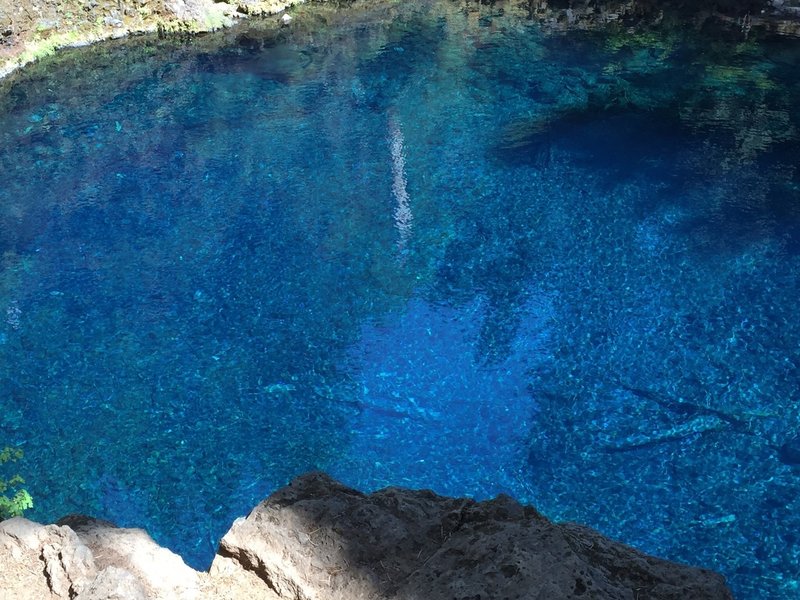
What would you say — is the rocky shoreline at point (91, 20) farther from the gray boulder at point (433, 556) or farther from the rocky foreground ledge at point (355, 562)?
the gray boulder at point (433, 556)

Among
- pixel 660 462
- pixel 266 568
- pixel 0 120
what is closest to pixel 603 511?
pixel 660 462

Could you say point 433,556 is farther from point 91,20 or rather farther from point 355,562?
point 91,20

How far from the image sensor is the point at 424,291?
8.84 m

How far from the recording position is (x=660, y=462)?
657 centimetres

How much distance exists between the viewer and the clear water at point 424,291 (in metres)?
6.54

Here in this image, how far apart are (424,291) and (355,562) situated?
6139 millimetres

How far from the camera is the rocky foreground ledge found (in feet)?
8.48

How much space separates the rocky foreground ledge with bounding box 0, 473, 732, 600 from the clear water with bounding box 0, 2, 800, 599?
3253mm

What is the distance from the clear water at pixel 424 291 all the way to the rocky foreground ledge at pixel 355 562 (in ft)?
10.7

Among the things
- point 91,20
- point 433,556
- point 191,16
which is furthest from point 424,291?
point 91,20

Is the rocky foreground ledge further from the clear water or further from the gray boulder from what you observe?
the clear water

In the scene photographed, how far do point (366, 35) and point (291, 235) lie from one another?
8.51 metres

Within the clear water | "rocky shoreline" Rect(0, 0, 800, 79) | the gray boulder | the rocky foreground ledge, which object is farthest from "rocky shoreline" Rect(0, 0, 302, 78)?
the gray boulder

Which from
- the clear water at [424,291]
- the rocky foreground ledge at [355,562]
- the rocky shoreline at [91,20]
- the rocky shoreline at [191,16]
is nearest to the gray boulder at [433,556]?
the rocky foreground ledge at [355,562]
